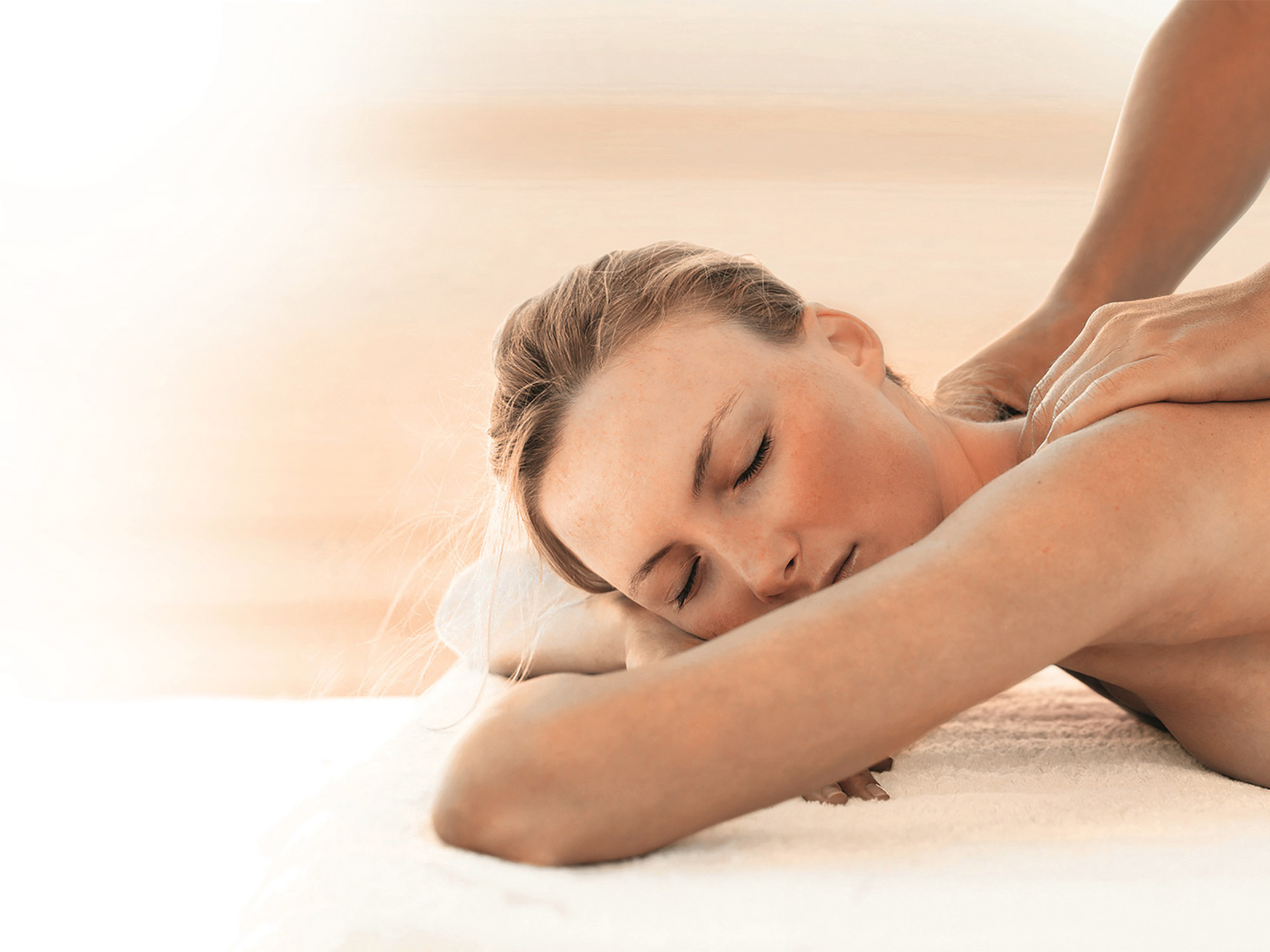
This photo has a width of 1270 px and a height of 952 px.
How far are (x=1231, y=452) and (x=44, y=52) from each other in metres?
2.96

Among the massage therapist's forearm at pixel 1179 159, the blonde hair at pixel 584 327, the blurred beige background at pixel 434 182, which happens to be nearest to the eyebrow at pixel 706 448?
the blonde hair at pixel 584 327

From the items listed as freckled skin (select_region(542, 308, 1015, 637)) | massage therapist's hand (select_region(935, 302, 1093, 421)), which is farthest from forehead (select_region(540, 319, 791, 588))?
massage therapist's hand (select_region(935, 302, 1093, 421))

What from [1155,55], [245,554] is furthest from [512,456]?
[245,554]

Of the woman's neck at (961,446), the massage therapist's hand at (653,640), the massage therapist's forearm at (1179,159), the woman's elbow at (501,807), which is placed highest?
the massage therapist's forearm at (1179,159)

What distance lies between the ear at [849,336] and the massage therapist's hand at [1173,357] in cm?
20

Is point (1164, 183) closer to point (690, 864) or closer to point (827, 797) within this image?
point (827, 797)

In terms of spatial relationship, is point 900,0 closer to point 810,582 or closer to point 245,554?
point 245,554

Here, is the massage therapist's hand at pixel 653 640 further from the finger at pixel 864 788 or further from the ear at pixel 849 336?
the ear at pixel 849 336

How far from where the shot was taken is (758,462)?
0.81m

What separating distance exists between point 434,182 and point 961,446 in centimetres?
226

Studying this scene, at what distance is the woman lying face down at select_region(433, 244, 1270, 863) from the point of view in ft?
1.89

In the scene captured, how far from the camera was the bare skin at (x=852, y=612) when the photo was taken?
0.57 meters

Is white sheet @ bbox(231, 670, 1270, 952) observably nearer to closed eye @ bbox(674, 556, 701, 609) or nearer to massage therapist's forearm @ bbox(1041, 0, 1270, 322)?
closed eye @ bbox(674, 556, 701, 609)

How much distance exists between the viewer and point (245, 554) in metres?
2.34
